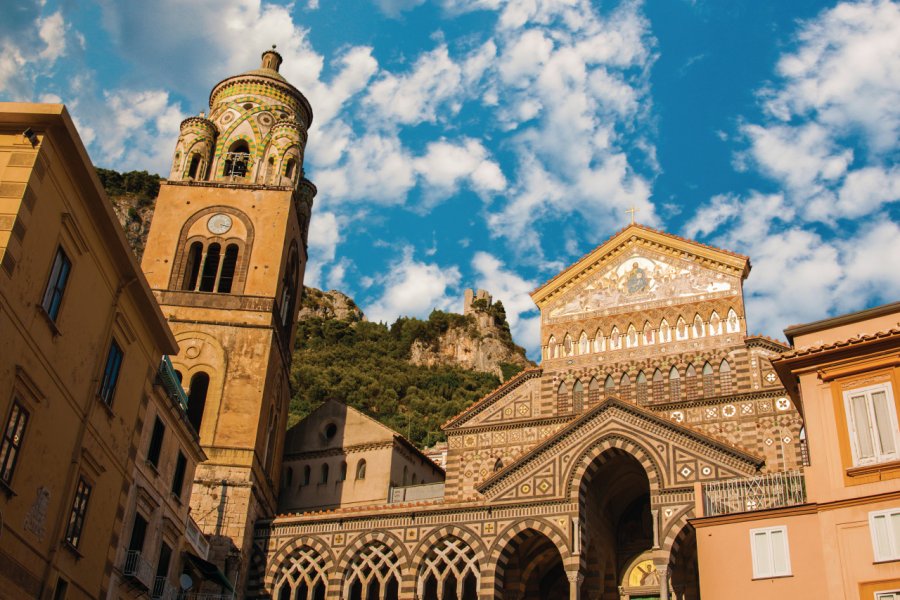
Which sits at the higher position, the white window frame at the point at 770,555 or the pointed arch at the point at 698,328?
the pointed arch at the point at 698,328

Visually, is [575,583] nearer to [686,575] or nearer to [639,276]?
[686,575]

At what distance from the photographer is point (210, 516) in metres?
29.8

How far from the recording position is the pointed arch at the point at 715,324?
32875 millimetres

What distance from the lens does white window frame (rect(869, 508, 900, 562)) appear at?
1617 cm

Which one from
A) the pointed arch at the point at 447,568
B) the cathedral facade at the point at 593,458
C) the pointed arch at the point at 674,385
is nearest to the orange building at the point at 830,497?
the cathedral facade at the point at 593,458

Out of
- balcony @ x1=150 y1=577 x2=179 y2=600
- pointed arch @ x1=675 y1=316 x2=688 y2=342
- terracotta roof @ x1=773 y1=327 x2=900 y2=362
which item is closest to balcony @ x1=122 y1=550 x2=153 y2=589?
balcony @ x1=150 y1=577 x2=179 y2=600

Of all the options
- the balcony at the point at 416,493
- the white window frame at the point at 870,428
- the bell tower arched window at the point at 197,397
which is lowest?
the white window frame at the point at 870,428

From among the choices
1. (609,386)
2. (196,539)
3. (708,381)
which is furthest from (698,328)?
(196,539)

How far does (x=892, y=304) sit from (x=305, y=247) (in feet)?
83.2

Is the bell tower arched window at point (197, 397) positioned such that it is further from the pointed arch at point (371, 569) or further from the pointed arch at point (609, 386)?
the pointed arch at point (609, 386)

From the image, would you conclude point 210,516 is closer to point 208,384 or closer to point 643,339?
point 208,384

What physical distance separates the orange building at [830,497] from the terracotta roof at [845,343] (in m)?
0.02

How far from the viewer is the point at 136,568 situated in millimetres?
20625

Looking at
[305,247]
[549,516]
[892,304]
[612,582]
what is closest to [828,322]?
[892,304]
